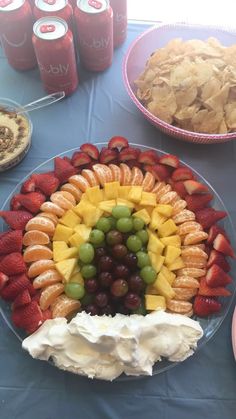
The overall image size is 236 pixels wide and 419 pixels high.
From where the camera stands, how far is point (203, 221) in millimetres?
1087

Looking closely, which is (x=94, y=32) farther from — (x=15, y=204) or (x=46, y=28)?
(x=15, y=204)

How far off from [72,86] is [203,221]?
2.30 feet

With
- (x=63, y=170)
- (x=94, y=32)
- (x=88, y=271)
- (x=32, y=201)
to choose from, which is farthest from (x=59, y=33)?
(x=88, y=271)

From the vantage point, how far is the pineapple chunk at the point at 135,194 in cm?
110

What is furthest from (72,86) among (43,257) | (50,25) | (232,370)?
(232,370)

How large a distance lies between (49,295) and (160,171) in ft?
1.55

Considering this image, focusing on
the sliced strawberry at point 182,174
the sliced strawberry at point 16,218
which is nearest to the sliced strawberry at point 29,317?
the sliced strawberry at point 16,218

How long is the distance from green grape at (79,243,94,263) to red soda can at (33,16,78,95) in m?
0.64

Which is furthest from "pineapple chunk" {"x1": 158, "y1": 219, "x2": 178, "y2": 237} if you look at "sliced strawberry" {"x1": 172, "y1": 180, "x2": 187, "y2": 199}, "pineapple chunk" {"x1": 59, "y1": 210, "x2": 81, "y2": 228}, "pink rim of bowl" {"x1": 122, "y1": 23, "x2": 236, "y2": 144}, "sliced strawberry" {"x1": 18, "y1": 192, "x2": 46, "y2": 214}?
"pink rim of bowl" {"x1": 122, "y1": 23, "x2": 236, "y2": 144}

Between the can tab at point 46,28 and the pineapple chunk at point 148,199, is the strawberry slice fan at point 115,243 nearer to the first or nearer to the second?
the pineapple chunk at point 148,199

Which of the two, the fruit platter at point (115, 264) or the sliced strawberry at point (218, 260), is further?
the sliced strawberry at point (218, 260)

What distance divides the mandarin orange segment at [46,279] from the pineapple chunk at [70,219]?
0.46ft

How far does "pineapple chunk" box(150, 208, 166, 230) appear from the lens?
42.5 inches

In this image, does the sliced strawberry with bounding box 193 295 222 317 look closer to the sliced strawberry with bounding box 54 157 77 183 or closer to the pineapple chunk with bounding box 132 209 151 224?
the pineapple chunk with bounding box 132 209 151 224
